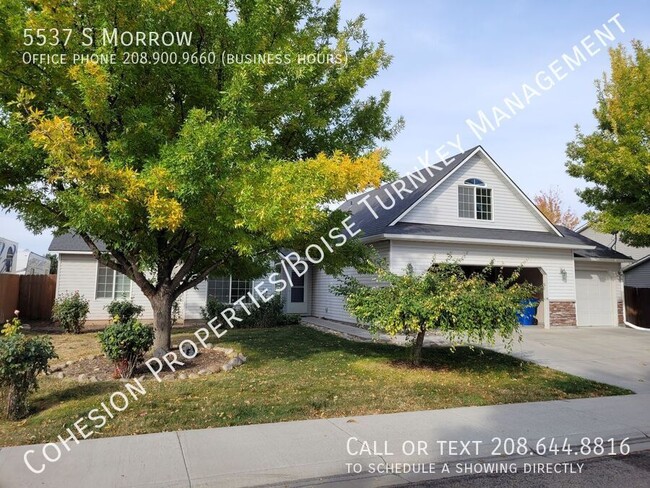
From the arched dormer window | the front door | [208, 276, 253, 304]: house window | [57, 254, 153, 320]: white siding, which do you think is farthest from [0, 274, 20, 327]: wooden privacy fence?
the arched dormer window

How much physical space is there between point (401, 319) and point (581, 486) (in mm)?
4229

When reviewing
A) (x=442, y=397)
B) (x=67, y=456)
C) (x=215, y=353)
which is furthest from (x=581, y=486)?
(x=215, y=353)

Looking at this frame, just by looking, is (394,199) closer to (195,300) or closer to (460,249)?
(460,249)

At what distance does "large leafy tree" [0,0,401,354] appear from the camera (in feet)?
22.3

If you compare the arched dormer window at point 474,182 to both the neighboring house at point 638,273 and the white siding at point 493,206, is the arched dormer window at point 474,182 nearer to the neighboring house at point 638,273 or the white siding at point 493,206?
the white siding at point 493,206

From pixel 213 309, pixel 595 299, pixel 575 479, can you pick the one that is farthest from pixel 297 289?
pixel 575 479

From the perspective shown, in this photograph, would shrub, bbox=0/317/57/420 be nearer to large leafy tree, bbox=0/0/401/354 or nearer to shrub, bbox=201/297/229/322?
large leafy tree, bbox=0/0/401/354

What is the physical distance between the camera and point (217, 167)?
717 cm

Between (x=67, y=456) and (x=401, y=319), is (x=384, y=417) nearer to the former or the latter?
(x=401, y=319)

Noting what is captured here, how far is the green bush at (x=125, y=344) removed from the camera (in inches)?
309

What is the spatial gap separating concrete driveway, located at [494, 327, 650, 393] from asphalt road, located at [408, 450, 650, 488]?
4.03 meters

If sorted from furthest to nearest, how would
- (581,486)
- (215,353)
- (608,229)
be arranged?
(608,229)
(215,353)
(581,486)

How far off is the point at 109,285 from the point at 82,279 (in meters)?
1.03

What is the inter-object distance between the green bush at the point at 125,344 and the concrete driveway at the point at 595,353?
8.37 m
